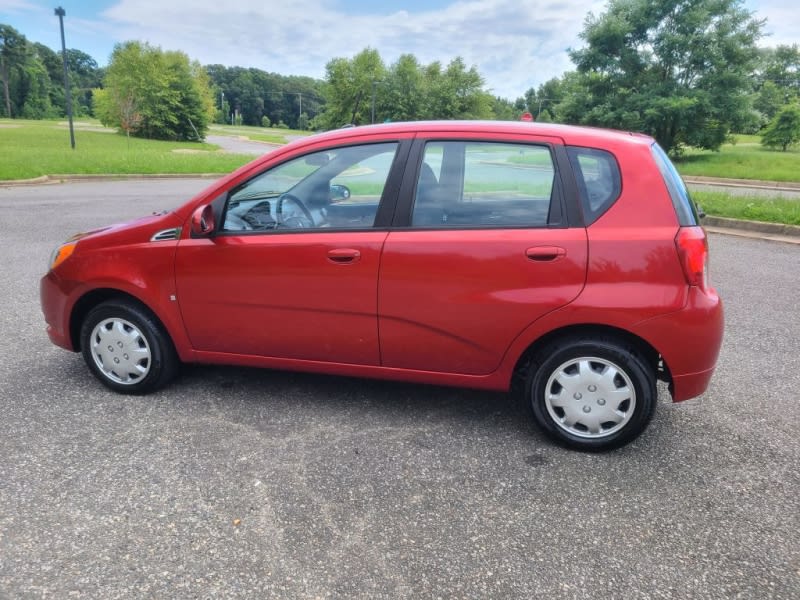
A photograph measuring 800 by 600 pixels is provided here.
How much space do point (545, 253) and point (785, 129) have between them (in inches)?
1584

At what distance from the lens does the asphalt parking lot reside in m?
2.23

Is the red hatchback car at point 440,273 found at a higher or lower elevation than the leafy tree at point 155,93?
lower

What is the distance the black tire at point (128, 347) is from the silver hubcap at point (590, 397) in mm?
2293

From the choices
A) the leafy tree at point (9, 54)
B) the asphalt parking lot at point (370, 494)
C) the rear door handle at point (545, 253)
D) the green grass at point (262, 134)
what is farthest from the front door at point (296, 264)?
the leafy tree at point (9, 54)

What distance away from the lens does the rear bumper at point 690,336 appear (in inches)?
113

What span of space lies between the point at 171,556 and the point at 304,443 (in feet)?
3.20

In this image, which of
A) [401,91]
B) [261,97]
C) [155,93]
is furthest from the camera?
[261,97]

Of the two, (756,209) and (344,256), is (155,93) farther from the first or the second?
(344,256)

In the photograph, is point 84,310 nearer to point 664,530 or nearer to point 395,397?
point 395,397

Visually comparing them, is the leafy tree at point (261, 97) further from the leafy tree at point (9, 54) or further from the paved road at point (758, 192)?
the paved road at point (758, 192)

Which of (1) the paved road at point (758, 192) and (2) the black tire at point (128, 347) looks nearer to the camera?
(2) the black tire at point (128, 347)

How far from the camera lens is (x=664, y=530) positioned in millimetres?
2525

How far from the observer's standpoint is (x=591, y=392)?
9.98ft

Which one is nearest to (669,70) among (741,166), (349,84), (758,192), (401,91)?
(741,166)
